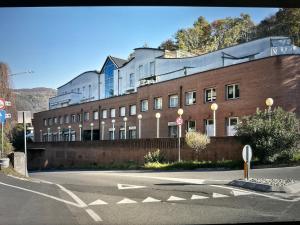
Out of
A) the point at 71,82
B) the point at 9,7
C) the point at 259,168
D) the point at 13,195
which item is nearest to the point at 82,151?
the point at 259,168

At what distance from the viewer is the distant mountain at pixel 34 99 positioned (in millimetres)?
12170

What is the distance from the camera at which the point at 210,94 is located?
119ft

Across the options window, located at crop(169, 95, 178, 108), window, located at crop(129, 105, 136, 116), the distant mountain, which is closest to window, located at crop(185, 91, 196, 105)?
window, located at crop(169, 95, 178, 108)

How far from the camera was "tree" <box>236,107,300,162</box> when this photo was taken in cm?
1994

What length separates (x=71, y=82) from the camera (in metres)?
12.3

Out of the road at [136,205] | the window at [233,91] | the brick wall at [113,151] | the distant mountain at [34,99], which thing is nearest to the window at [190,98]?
the window at [233,91]

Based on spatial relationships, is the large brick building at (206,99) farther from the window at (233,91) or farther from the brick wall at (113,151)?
the brick wall at (113,151)

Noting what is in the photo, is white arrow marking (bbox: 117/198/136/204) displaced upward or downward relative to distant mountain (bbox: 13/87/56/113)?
downward

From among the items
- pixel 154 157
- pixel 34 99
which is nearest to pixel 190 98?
pixel 154 157

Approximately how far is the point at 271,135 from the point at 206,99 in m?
16.0

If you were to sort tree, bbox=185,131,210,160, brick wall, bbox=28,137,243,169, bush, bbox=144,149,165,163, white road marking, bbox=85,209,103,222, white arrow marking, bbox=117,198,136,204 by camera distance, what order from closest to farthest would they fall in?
white road marking, bbox=85,209,103,222
white arrow marking, bbox=117,198,136,204
brick wall, bbox=28,137,243,169
tree, bbox=185,131,210,160
bush, bbox=144,149,165,163

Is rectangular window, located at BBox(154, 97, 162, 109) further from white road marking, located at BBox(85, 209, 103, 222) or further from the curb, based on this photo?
white road marking, located at BBox(85, 209, 103, 222)

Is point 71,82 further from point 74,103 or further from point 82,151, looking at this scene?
point 82,151

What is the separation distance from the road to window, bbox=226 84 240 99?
22200 mm
